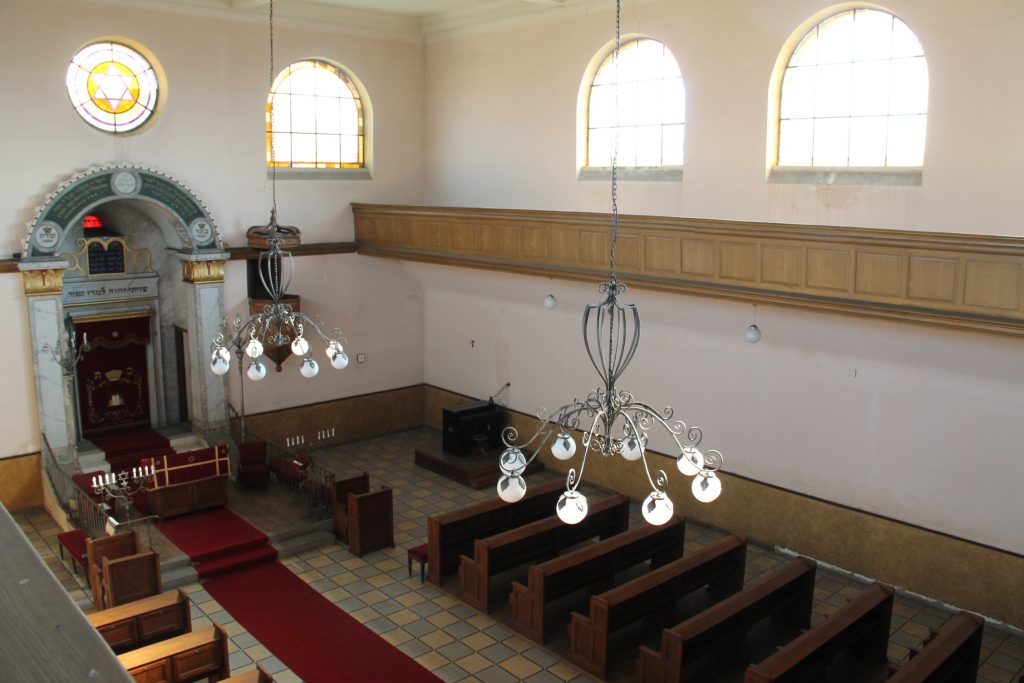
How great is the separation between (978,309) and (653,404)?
6686mm

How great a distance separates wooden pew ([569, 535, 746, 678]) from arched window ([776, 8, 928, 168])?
569 cm

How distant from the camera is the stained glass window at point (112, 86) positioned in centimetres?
1559

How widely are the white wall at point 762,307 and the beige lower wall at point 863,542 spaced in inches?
9.1

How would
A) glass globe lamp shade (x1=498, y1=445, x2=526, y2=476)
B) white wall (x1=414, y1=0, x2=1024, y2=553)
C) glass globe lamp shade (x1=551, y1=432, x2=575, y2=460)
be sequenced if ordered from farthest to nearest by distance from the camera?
white wall (x1=414, y1=0, x2=1024, y2=553) < glass globe lamp shade (x1=551, y1=432, x2=575, y2=460) < glass globe lamp shade (x1=498, y1=445, x2=526, y2=476)

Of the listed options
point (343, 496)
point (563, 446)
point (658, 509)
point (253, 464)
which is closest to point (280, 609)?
point (343, 496)

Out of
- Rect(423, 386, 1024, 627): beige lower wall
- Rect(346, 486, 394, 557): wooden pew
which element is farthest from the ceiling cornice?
Rect(423, 386, 1024, 627): beige lower wall

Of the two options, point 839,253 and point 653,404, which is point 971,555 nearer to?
point 839,253

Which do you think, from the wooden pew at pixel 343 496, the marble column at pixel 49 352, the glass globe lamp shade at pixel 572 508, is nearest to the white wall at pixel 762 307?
the wooden pew at pixel 343 496

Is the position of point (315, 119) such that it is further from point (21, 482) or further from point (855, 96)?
point (855, 96)

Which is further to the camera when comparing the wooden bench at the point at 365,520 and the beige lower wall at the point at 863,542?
the wooden bench at the point at 365,520

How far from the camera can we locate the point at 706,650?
10.5m

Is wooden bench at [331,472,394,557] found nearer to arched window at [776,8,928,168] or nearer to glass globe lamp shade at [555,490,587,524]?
glass globe lamp shade at [555,490,587,524]

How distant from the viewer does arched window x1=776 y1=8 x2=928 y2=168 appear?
480 inches

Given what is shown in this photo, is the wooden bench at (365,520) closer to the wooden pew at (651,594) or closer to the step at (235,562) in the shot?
the step at (235,562)
